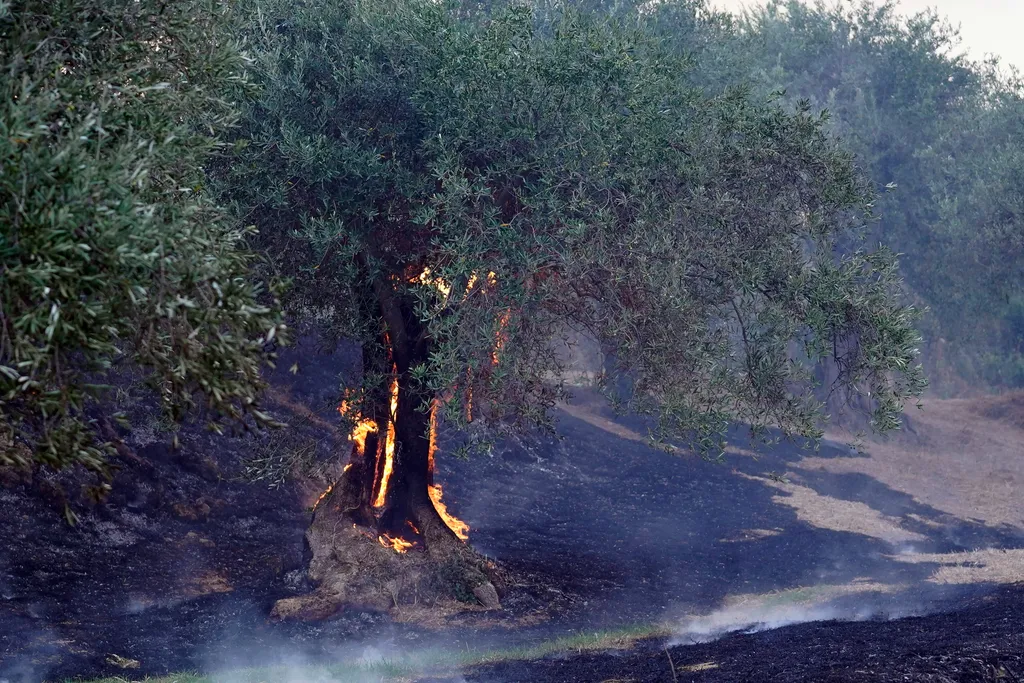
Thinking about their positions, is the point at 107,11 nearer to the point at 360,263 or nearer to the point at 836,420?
the point at 360,263

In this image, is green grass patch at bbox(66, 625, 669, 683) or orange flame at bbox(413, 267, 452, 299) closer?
green grass patch at bbox(66, 625, 669, 683)

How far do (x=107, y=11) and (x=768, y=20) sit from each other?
45.3 m

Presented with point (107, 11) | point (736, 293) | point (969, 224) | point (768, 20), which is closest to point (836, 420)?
point (969, 224)

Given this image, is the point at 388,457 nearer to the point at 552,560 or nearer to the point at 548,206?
the point at 552,560

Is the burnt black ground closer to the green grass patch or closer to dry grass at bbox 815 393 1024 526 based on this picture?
the green grass patch

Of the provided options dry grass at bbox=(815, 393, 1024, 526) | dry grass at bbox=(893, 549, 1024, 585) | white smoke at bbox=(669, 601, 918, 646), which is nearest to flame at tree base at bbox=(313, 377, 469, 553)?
white smoke at bbox=(669, 601, 918, 646)

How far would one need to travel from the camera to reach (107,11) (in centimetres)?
806

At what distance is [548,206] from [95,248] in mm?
9290

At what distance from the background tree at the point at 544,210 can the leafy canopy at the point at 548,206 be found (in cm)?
4

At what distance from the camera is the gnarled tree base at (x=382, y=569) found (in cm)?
1856

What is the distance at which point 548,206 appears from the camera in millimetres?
14961

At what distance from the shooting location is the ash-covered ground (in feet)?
46.7

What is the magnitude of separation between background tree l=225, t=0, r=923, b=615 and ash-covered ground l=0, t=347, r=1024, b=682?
12.7 ft

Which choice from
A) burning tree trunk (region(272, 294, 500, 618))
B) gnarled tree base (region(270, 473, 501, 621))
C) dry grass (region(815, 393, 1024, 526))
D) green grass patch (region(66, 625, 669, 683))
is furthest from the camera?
dry grass (region(815, 393, 1024, 526))
